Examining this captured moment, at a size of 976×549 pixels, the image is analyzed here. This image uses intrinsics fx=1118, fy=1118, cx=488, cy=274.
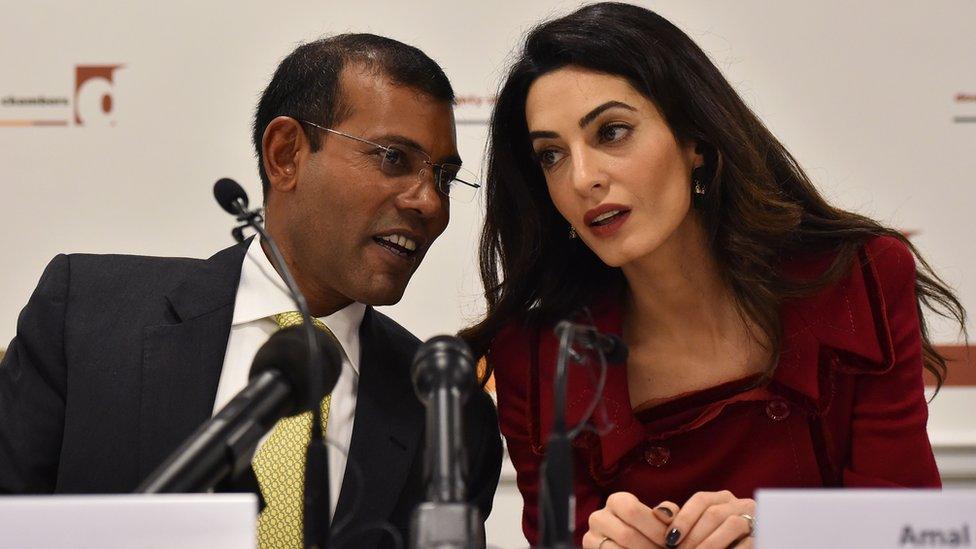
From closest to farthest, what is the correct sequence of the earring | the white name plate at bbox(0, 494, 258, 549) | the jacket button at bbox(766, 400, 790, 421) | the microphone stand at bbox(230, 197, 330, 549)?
1. the white name plate at bbox(0, 494, 258, 549)
2. the microphone stand at bbox(230, 197, 330, 549)
3. the jacket button at bbox(766, 400, 790, 421)
4. the earring

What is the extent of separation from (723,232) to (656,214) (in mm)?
190

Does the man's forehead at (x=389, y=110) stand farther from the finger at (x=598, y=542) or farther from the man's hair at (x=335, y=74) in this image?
the finger at (x=598, y=542)

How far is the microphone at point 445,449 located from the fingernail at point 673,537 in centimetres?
65

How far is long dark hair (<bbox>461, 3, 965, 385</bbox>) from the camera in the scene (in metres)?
2.08

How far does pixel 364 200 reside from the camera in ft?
7.13

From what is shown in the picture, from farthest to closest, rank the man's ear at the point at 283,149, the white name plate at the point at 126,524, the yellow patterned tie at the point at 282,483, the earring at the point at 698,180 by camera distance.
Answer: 1. the man's ear at the point at 283,149
2. the earring at the point at 698,180
3. the yellow patterned tie at the point at 282,483
4. the white name plate at the point at 126,524

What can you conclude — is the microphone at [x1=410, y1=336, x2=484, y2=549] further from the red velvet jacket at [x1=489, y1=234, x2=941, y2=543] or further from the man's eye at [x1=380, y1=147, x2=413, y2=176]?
the man's eye at [x1=380, y1=147, x2=413, y2=176]

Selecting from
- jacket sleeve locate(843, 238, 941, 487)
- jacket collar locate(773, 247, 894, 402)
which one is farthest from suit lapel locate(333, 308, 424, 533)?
jacket sleeve locate(843, 238, 941, 487)

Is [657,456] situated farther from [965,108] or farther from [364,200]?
[965,108]

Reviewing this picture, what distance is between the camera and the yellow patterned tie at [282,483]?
193cm

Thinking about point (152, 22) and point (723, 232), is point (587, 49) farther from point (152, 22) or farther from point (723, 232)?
point (152, 22)

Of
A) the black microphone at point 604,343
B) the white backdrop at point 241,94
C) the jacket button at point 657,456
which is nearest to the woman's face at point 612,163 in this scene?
the jacket button at point 657,456

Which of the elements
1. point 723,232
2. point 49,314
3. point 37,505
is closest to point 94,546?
point 37,505

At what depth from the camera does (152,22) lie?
3018mm
